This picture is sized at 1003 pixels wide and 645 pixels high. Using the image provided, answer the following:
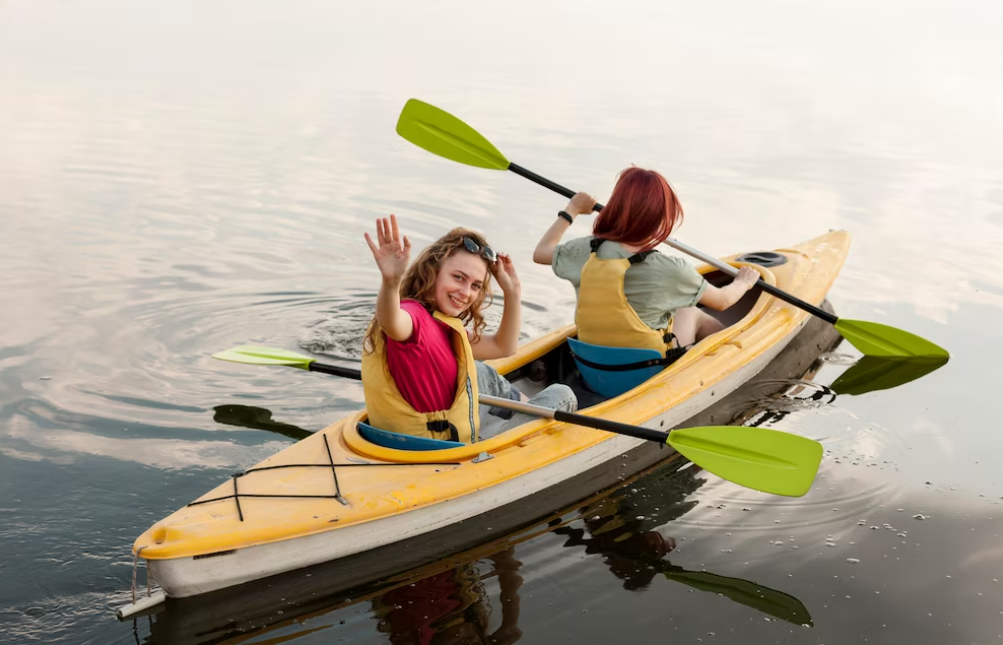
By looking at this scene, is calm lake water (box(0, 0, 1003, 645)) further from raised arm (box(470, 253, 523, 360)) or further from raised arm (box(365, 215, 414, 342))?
raised arm (box(365, 215, 414, 342))

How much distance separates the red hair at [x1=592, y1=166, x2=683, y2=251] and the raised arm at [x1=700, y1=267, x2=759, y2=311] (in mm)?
520

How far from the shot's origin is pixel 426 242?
7824mm

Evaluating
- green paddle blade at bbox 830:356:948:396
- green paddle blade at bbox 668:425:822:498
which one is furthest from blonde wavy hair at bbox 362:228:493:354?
green paddle blade at bbox 830:356:948:396

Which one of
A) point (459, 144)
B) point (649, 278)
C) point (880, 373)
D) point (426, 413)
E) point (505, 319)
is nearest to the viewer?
point (426, 413)

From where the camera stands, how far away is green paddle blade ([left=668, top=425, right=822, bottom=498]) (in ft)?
13.0

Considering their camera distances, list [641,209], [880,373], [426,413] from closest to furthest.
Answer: [426,413], [641,209], [880,373]

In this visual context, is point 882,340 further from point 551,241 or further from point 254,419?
point 254,419

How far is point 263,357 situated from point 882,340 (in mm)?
3382

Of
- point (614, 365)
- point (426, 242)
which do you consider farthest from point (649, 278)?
point (426, 242)

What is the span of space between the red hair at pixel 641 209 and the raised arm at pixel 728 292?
520mm

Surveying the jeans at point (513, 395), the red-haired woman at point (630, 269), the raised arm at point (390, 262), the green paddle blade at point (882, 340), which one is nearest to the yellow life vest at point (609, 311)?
the red-haired woman at point (630, 269)

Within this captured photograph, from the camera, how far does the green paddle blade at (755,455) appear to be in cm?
396

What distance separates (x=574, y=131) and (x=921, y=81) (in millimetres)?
8213

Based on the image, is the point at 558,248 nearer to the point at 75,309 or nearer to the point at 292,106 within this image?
the point at 75,309
